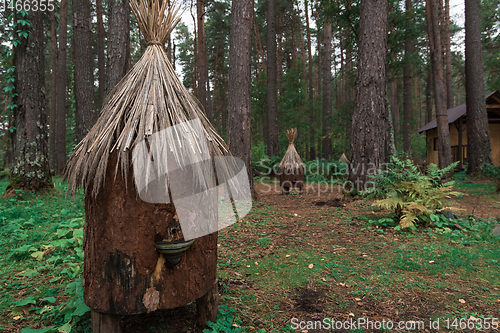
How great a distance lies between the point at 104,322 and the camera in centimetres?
191

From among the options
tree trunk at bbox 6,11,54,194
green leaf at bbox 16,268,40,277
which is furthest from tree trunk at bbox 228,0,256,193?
green leaf at bbox 16,268,40,277

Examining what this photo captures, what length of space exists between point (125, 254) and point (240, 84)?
20.0 feet

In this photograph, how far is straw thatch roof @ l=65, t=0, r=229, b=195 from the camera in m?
1.90

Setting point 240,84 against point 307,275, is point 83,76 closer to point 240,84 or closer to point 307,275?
point 240,84

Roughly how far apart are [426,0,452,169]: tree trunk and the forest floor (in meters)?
5.86

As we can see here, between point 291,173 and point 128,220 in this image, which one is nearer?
point 128,220

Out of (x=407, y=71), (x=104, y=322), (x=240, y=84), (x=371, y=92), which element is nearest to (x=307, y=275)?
(x=104, y=322)

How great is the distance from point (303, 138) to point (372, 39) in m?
13.5

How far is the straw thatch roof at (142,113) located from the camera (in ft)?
6.23

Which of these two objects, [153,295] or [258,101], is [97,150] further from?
[258,101]

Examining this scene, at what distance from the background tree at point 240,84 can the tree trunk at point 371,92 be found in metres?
2.94

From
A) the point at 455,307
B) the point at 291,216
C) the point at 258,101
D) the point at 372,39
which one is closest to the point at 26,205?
the point at 291,216
